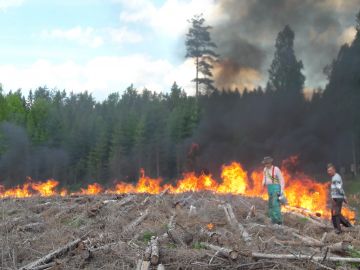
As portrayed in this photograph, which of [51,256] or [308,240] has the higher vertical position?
[51,256]

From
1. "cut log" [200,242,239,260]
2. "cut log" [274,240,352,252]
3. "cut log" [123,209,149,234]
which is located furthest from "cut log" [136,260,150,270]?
"cut log" [274,240,352,252]

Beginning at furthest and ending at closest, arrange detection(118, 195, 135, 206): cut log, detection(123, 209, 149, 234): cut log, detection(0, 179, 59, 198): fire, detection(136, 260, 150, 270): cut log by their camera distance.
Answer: detection(0, 179, 59, 198): fire → detection(118, 195, 135, 206): cut log → detection(123, 209, 149, 234): cut log → detection(136, 260, 150, 270): cut log

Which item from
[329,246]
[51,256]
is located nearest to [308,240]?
[329,246]

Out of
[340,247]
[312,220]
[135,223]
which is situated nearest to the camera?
[340,247]

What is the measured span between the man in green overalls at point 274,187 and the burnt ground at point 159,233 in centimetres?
41

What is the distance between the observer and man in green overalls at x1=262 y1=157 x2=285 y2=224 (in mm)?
11586

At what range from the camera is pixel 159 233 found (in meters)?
9.91

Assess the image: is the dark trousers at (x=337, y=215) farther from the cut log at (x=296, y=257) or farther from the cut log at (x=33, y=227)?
the cut log at (x=33, y=227)

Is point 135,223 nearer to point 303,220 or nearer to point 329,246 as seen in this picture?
point 329,246

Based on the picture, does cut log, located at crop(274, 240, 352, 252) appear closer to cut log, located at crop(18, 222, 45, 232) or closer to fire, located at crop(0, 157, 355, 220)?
fire, located at crop(0, 157, 355, 220)

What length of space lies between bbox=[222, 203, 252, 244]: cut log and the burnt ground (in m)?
0.10

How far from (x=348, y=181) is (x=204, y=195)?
20635 millimetres

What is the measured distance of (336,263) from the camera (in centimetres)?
800

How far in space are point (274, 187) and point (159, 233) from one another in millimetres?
3575
